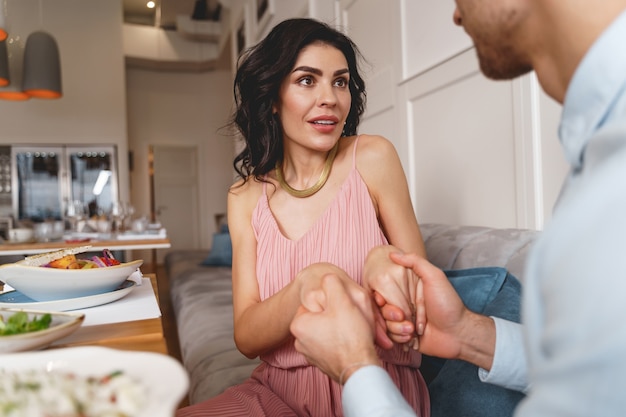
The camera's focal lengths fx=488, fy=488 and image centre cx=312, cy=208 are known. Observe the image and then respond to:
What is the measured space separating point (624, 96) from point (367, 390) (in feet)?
1.53

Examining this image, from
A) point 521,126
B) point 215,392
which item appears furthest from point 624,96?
point 215,392

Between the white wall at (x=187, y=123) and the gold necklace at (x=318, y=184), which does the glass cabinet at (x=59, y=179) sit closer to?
the white wall at (x=187, y=123)

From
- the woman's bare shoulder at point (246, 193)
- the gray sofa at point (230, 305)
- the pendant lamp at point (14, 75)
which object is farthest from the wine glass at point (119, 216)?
the woman's bare shoulder at point (246, 193)

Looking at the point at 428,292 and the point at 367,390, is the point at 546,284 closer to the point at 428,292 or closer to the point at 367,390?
the point at 367,390

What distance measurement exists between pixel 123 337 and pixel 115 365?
0.22 metres

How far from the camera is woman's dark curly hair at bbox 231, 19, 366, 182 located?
56.2 inches

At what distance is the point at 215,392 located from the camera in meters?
1.59

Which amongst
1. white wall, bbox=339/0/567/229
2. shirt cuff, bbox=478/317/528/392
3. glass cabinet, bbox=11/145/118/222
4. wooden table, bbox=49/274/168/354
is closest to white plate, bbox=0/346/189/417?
wooden table, bbox=49/274/168/354

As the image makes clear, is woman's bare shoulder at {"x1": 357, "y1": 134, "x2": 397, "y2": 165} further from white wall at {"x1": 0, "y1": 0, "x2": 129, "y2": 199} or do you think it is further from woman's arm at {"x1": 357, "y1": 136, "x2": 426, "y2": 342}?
white wall at {"x1": 0, "y1": 0, "x2": 129, "y2": 199}

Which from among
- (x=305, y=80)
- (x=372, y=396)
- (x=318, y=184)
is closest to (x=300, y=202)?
(x=318, y=184)

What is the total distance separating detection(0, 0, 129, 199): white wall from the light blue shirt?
7765 millimetres

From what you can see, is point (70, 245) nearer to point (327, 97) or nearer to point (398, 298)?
point (327, 97)

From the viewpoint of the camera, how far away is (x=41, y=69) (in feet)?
15.2

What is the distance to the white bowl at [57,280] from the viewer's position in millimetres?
865
